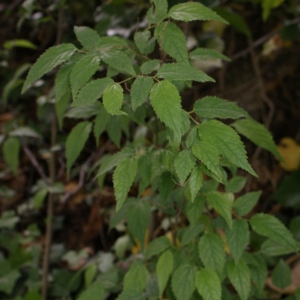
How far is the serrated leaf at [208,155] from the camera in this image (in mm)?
685

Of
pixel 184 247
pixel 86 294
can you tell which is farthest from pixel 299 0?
pixel 86 294

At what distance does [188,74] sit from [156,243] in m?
0.47

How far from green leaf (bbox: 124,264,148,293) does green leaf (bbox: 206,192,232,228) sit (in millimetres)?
253

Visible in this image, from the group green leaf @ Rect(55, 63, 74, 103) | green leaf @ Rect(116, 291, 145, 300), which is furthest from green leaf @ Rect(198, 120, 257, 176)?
green leaf @ Rect(116, 291, 145, 300)

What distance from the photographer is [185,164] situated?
727 mm

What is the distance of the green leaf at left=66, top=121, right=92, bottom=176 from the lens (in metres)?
1.12

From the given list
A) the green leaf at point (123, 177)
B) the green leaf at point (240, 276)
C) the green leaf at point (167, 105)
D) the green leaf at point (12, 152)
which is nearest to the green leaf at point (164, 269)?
the green leaf at point (240, 276)

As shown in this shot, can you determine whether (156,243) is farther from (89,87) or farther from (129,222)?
(89,87)

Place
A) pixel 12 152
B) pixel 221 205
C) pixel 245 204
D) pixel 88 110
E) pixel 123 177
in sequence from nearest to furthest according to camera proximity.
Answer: pixel 123 177
pixel 221 205
pixel 245 204
pixel 88 110
pixel 12 152

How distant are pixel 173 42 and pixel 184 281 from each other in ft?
1.68

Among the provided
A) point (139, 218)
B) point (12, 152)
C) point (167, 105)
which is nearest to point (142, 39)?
point (167, 105)

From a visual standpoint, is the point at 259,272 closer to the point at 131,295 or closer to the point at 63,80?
the point at 131,295

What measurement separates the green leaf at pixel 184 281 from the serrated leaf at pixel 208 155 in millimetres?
310

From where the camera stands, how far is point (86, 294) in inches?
42.1
